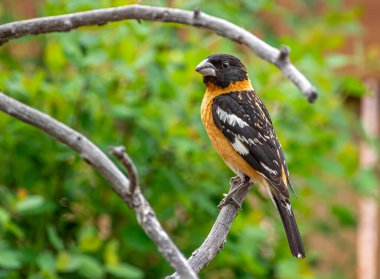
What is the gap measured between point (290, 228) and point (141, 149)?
1.46 meters

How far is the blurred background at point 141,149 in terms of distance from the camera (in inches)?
150

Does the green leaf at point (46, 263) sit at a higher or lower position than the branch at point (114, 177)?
higher

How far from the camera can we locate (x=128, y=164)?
152cm

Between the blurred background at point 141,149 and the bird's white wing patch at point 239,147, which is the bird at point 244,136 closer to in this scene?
the bird's white wing patch at point 239,147

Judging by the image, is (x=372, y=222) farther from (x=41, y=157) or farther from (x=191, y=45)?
(x=41, y=157)

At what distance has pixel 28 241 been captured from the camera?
13.3 ft

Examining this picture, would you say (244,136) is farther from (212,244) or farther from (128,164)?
(128,164)

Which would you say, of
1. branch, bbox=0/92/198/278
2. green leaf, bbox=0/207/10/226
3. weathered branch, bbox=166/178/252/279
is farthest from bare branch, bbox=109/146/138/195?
green leaf, bbox=0/207/10/226

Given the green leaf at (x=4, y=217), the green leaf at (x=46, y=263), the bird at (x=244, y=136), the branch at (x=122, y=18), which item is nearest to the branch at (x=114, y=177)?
the branch at (x=122, y=18)

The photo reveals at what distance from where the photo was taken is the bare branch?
147cm

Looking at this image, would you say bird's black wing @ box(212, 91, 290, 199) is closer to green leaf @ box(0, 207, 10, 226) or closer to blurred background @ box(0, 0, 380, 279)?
blurred background @ box(0, 0, 380, 279)

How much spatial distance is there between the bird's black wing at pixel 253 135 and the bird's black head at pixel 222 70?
0.11m

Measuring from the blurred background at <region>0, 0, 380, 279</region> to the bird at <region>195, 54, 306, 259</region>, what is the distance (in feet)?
2.39

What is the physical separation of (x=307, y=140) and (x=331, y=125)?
68 cm
